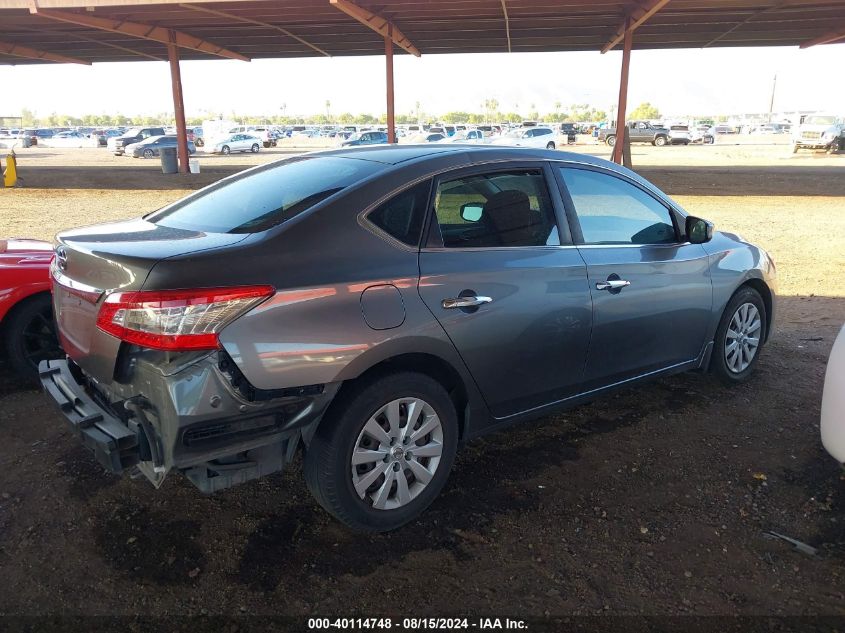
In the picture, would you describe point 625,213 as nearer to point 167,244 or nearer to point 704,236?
point 704,236

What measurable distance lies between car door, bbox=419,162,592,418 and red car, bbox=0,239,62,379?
3054 millimetres

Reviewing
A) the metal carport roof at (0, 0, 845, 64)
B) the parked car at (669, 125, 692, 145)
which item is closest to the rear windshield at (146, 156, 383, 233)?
the metal carport roof at (0, 0, 845, 64)

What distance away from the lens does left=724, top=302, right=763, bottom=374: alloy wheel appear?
4648 mm

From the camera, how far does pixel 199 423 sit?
98.7 inches

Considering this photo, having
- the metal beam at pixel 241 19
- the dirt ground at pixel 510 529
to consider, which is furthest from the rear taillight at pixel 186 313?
the metal beam at pixel 241 19

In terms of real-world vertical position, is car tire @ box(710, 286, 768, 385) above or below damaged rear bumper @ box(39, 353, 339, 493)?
below

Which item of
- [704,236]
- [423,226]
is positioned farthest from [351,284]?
[704,236]

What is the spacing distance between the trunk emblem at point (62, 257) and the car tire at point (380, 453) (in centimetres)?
144

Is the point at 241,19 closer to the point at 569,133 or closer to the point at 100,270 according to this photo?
the point at 100,270

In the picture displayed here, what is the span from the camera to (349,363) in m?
2.74

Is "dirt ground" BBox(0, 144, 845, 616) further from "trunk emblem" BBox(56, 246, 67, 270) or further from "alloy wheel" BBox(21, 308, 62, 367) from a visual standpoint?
"trunk emblem" BBox(56, 246, 67, 270)

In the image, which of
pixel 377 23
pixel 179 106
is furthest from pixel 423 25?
pixel 179 106

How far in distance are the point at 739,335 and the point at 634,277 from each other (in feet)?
4.66

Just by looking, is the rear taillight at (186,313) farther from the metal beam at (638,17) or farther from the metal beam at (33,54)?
the metal beam at (33,54)
